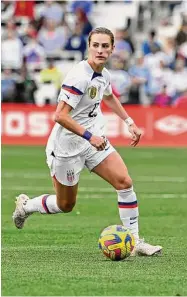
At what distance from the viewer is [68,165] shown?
35.6 ft

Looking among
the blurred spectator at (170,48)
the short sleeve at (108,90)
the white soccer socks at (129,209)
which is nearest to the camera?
the white soccer socks at (129,209)

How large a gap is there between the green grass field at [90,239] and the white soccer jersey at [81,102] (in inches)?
43.8

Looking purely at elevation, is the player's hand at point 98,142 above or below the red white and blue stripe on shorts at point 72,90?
below

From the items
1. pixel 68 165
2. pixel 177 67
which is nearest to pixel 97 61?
A: pixel 68 165

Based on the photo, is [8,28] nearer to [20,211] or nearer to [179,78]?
[179,78]

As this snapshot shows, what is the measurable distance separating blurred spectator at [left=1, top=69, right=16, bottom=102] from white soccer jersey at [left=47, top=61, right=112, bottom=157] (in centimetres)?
1823

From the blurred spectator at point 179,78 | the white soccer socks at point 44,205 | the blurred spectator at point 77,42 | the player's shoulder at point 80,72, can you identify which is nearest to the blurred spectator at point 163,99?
the blurred spectator at point 179,78

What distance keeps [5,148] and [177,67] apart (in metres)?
6.09

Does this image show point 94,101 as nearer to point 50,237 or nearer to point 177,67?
point 50,237

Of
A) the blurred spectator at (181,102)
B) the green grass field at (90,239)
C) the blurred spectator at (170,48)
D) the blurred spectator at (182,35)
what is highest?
the green grass field at (90,239)

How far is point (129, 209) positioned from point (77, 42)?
19.8 meters

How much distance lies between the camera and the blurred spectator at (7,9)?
32.2 meters

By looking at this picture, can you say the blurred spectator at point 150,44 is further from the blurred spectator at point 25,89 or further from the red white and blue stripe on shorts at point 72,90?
the red white and blue stripe on shorts at point 72,90

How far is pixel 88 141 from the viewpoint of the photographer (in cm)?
1023
